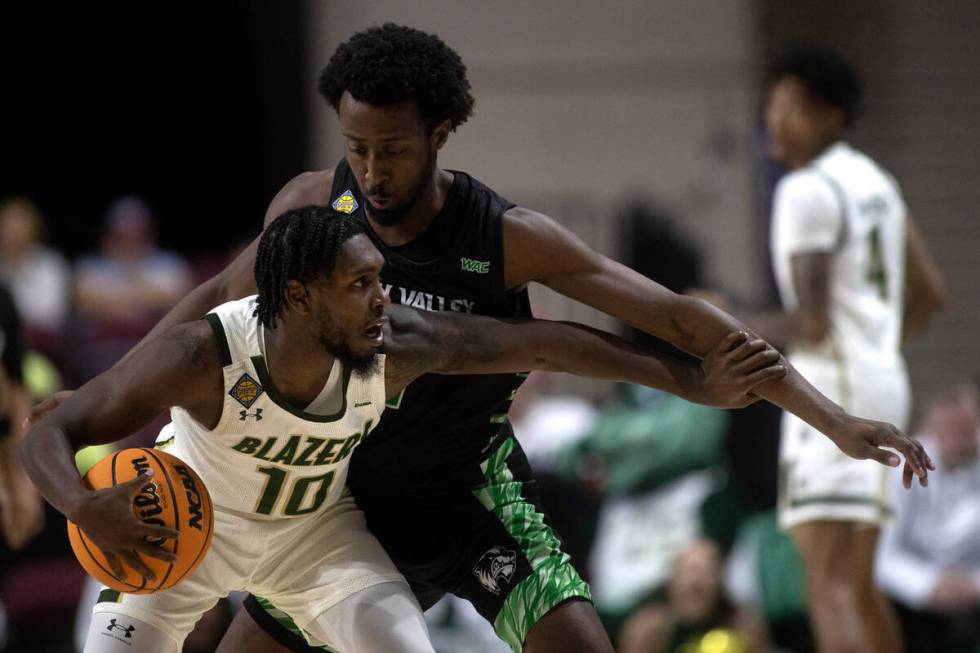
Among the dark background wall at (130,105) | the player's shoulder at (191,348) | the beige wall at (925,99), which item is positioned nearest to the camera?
the player's shoulder at (191,348)

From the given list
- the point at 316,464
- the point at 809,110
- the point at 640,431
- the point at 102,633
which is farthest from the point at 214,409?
the point at 640,431

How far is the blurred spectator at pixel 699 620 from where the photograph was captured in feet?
25.7

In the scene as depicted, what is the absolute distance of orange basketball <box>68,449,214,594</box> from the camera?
12.4ft

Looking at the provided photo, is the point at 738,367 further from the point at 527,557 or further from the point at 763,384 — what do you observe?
the point at 527,557

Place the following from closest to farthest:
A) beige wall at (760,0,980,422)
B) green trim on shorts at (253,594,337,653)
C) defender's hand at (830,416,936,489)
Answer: defender's hand at (830,416,936,489) → green trim on shorts at (253,594,337,653) → beige wall at (760,0,980,422)

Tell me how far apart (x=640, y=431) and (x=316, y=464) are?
4707 mm

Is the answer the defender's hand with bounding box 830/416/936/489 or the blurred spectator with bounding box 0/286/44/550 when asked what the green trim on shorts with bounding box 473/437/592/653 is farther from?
the blurred spectator with bounding box 0/286/44/550

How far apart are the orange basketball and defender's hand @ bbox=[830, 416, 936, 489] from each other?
1826 millimetres

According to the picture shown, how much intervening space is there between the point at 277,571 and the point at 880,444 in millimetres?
1785

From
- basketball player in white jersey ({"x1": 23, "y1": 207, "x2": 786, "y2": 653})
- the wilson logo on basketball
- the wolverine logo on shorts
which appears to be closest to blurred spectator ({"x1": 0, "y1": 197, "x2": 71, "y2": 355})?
basketball player in white jersey ({"x1": 23, "y1": 207, "x2": 786, "y2": 653})

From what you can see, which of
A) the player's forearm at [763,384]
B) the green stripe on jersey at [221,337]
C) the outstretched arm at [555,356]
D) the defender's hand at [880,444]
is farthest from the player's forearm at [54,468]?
the defender's hand at [880,444]

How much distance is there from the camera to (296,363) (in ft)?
13.4

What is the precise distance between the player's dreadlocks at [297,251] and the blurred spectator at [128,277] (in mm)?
6724

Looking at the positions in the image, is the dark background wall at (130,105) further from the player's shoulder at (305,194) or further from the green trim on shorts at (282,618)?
the green trim on shorts at (282,618)
